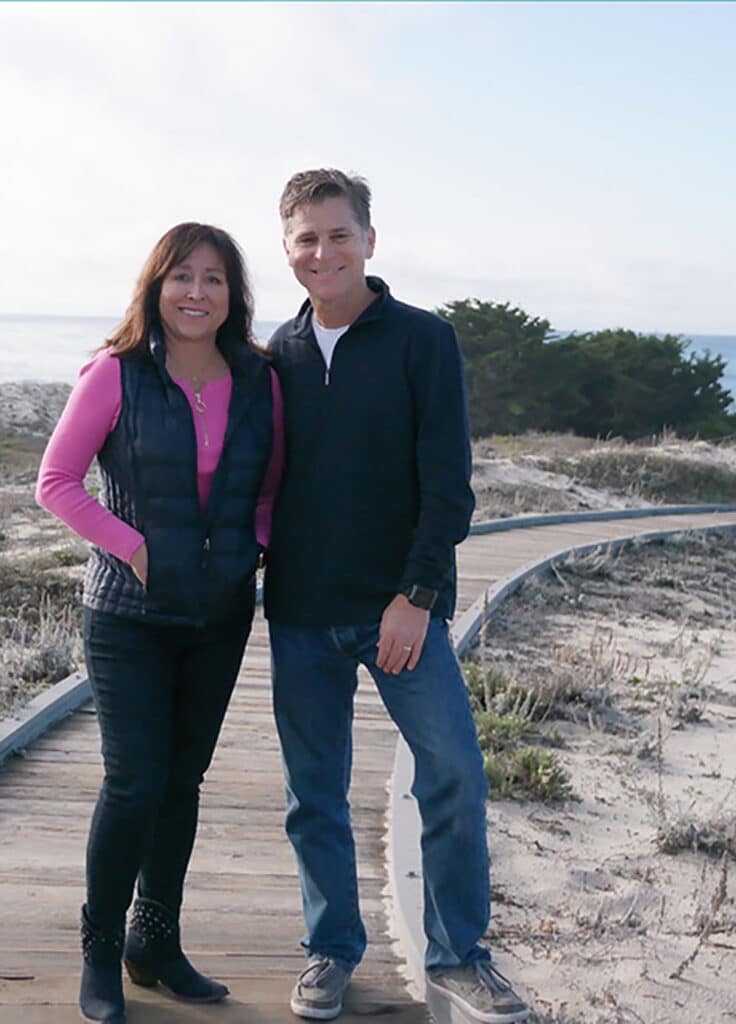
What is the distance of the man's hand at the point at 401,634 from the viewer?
9.67 ft

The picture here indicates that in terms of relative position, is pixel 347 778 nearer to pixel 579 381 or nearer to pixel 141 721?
pixel 141 721

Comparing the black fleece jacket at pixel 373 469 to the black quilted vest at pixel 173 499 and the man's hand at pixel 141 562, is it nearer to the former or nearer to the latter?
the black quilted vest at pixel 173 499

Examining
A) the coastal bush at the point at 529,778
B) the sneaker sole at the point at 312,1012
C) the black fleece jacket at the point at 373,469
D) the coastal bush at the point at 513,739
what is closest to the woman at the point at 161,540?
the black fleece jacket at the point at 373,469

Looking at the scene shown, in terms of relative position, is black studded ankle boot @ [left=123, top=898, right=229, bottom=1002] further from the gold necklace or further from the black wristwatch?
the gold necklace

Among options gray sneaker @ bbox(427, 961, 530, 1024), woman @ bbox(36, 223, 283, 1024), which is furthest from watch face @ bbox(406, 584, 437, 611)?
gray sneaker @ bbox(427, 961, 530, 1024)

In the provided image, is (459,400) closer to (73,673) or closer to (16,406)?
(73,673)

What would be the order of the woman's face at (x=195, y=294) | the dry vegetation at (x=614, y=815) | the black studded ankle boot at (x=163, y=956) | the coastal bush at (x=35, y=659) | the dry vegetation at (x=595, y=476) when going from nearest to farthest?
1. the woman's face at (x=195, y=294)
2. the black studded ankle boot at (x=163, y=956)
3. the dry vegetation at (x=614, y=815)
4. the coastal bush at (x=35, y=659)
5. the dry vegetation at (x=595, y=476)

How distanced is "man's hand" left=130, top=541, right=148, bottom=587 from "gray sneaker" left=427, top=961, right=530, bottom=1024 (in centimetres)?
121

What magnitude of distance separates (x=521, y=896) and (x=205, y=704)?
5.05 ft

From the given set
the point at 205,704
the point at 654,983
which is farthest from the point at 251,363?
the point at 654,983

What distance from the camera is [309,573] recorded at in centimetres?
305

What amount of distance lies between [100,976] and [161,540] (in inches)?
42.3

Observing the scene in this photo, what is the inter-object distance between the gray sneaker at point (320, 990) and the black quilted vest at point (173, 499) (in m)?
0.96

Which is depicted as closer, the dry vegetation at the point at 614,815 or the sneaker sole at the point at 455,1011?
the sneaker sole at the point at 455,1011
